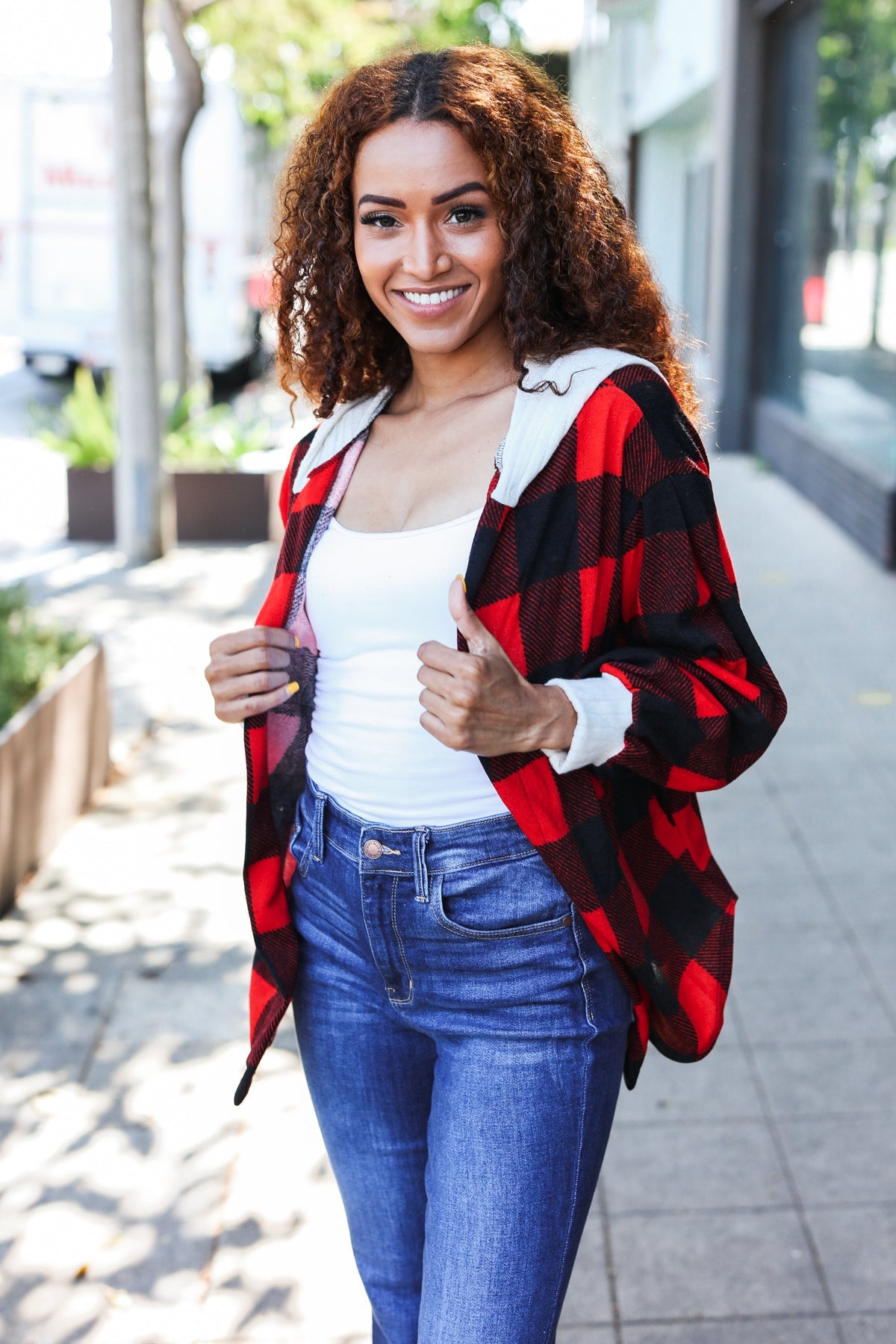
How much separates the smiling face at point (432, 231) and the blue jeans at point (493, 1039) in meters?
0.67

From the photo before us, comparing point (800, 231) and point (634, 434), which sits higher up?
point (800, 231)

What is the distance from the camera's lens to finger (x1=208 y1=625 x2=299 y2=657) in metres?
1.98

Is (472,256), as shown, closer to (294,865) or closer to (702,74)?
(294,865)

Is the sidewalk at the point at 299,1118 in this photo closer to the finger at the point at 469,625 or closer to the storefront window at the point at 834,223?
the finger at the point at 469,625

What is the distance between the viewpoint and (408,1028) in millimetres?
1987

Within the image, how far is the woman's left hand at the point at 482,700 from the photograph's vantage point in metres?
1.68

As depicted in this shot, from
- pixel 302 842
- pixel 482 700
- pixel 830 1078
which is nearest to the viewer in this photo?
pixel 482 700

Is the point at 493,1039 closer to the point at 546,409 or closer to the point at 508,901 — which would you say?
the point at 508,901

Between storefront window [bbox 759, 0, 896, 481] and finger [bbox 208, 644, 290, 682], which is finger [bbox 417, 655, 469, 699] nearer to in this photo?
finger [bbox 208, 644, 290, 682]

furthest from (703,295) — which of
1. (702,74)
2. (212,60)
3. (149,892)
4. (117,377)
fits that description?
(149,892)

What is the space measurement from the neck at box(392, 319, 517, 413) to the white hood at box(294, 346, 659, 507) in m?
0.12

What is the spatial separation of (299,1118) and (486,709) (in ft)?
7.46

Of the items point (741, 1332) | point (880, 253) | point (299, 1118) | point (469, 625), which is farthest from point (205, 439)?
point (469, 625)

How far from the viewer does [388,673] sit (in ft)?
6.32
